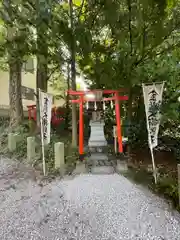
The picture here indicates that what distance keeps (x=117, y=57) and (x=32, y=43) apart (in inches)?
83.5

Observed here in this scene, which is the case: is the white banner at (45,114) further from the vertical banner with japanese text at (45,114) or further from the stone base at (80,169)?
the stone base at (80,169)

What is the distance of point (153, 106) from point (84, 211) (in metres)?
2.56

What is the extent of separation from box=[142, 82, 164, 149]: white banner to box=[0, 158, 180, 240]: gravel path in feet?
3.94

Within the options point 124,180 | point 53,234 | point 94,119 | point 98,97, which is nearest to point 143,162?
point 124,180

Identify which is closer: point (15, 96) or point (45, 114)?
point (45, 114)

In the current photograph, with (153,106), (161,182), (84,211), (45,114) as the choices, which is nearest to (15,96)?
(45,114)

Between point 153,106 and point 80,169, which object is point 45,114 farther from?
point 153,106

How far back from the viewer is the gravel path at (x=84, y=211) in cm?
295

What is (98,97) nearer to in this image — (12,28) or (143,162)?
(143,162)

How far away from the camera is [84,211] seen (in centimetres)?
342

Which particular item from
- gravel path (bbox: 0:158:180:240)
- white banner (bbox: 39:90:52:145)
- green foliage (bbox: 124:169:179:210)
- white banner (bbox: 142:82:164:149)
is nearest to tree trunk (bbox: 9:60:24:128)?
white banner (bbox: 39:90:52:145)

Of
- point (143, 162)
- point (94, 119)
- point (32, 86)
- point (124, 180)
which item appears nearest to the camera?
point (124, 180)

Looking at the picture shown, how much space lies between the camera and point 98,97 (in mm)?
5590

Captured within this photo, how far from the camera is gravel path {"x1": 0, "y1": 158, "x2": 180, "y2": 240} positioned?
9.69 ft
